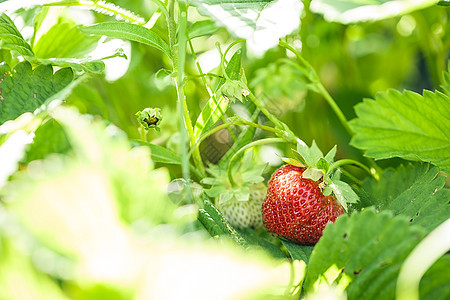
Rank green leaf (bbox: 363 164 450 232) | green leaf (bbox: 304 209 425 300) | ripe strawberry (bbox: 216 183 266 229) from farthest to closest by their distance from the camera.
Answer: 1. ripe strawberry (bbox: 216 183 266 229)
2. green leaf (bbox: 363 164 450 232)
3. green leaf (bbox: 304 209 425 300)

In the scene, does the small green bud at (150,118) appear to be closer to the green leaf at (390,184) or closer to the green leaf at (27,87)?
the green leaf at (27,87)

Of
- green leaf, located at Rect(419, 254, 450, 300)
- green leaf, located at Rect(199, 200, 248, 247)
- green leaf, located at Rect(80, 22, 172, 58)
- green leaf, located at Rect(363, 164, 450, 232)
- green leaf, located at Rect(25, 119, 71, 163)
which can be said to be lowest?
green leaf, located at Rect(419, 254, 450, 300)

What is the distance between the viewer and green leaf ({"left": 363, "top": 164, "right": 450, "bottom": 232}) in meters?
0.47

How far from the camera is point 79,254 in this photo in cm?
22

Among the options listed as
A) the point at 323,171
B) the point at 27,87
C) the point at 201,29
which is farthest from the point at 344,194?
the point at 27,87

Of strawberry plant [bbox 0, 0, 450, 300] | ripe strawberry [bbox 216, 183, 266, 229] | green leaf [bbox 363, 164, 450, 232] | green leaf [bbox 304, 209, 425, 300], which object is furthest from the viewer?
ripe strawberry [bbox 216, 183, 266, 229]

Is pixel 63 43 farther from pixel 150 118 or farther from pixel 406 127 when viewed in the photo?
pixel 406 127

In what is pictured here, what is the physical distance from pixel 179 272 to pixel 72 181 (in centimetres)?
6

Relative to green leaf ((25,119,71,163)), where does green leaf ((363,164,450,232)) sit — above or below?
below

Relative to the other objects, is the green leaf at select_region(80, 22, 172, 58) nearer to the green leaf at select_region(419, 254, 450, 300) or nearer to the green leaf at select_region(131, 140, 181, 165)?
the green leaf at select_region(131, 140, 181, 165)

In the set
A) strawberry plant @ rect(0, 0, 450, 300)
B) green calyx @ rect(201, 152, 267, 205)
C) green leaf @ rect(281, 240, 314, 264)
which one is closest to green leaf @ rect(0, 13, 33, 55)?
strawberry plant @ rect(0, 0, 450, 300)

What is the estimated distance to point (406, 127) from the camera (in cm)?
57

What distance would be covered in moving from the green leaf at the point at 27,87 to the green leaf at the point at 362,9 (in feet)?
0.97

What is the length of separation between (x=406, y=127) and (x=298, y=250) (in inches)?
7.6
